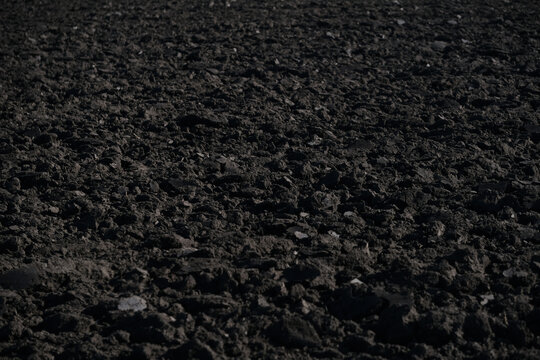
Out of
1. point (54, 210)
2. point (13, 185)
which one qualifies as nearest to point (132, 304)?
point (54, 210)

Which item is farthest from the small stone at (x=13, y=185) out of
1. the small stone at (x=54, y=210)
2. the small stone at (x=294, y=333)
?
the small stone at (x=294, y=333)

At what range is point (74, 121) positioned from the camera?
411 cm

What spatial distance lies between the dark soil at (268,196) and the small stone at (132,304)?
0.04 ft

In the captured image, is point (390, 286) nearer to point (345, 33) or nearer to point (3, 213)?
point (3, 213)

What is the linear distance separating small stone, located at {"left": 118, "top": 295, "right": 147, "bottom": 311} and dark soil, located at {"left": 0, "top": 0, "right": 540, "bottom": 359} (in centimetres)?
1

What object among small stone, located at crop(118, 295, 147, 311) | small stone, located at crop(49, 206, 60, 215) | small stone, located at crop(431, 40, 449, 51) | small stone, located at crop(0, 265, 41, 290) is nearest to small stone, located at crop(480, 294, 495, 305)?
small stone, located at crop(118, 295, 147, 311)

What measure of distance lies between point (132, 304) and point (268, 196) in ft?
3.59

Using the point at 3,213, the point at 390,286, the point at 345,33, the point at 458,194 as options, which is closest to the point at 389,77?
the point at 345,33

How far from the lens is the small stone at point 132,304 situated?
237 cm

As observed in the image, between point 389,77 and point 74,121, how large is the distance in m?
2.54

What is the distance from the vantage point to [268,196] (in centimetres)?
326

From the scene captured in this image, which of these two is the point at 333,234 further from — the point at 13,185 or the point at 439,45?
the point at 439,45

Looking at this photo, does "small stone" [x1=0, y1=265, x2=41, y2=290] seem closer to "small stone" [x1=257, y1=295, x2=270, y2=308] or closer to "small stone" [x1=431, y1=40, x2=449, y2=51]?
"small stone" [x1=257, y1=295, x2=270, y2=308]

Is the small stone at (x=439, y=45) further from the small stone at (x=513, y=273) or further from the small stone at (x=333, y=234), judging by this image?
the small stone at (x=513, y=273)
